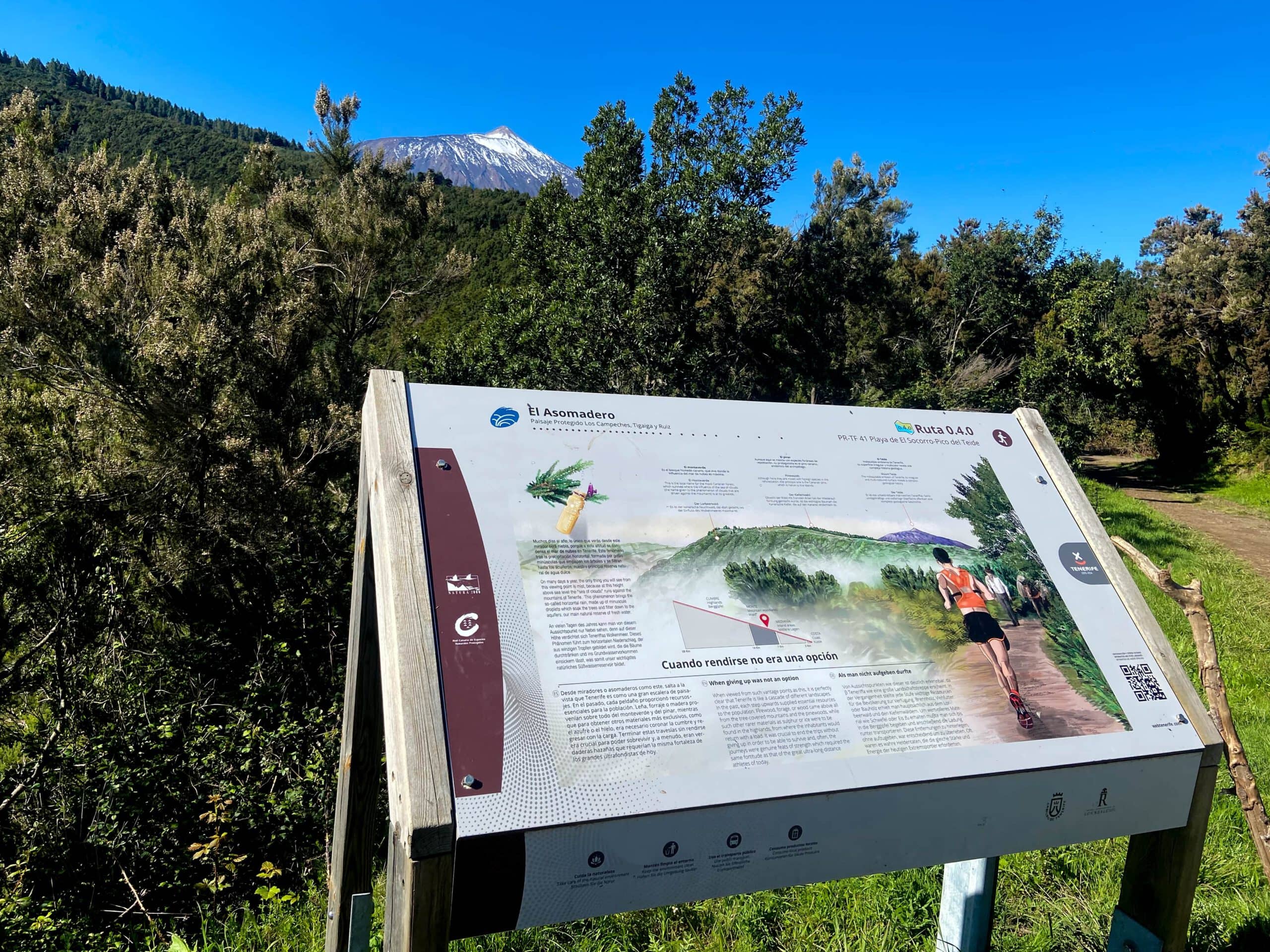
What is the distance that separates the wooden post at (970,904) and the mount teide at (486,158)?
101 m

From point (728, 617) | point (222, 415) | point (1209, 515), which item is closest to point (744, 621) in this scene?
point (728, 617)

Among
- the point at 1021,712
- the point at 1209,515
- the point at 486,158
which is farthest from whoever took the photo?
the point at 486,158

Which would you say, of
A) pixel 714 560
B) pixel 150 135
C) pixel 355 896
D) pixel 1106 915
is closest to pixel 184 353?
pixel 355 896

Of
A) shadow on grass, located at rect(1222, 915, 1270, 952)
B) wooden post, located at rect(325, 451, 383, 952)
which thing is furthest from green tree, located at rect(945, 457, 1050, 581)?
shadow on grass, located at rect(1222, 915, 1270, 952)

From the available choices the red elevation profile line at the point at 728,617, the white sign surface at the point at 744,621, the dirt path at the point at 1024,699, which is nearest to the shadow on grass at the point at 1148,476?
the white sign surface at the point at 744,621

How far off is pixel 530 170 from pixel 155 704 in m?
123

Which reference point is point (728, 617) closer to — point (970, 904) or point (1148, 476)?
point (970, 904)

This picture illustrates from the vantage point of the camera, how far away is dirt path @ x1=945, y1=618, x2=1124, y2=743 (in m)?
1.59

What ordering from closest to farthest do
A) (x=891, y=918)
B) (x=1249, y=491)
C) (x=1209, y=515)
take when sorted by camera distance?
(x=891, y=918) → (x=1209, y=515) → (x=1249, y=491)

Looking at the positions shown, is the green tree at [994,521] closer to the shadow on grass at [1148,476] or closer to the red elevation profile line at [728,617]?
the red elevation profile line at [728,617]

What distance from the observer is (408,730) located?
1247 millimetres

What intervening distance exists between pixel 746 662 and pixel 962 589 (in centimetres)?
63

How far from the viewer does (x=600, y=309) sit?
33.6 feet

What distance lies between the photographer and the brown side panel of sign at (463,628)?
1237mm
